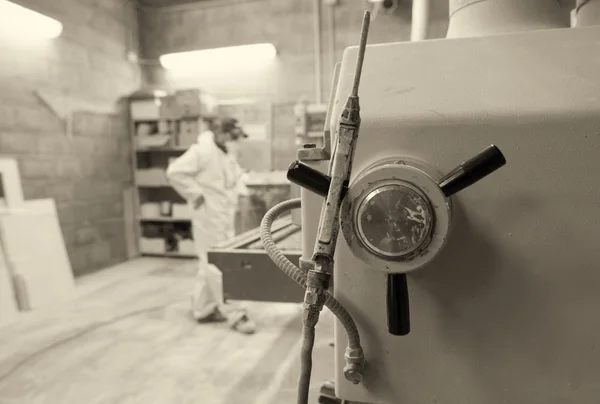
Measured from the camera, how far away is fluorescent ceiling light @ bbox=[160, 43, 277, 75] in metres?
4.16

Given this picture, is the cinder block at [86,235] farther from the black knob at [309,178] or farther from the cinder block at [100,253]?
the black knob at [309,178]

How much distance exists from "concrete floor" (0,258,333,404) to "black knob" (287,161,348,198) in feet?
4.60

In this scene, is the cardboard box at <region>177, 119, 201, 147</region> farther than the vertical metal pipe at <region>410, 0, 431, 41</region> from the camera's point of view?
Yes

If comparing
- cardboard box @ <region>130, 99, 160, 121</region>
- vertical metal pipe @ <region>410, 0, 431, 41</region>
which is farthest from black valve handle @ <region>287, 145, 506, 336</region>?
cardboard box @ <region>130, 99, 160, 121</region>

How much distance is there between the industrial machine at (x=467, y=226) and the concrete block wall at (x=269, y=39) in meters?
3.76

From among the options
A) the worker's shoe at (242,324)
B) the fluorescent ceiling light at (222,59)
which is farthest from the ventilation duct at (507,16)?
the fluorescent ceiling light at (222,59)

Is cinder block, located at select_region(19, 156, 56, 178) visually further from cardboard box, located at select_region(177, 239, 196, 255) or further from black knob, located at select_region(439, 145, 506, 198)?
black knob, located at select_region(439, 145, 506, 198)

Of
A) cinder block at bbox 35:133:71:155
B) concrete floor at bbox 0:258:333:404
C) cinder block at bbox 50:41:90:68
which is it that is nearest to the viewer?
concrete floor at bbox 0:258:333:404

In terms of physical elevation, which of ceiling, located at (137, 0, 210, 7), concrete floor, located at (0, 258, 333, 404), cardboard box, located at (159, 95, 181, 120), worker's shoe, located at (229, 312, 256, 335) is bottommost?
concrete floor, located at (0, 258, 333, 404)

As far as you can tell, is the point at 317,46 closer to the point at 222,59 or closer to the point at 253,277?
the point at 222,59

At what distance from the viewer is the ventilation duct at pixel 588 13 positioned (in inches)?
22.3

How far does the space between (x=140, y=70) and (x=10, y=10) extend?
1.68m

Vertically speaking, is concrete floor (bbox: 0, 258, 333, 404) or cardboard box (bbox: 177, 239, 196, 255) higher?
cardboard box (bbox: 177, 239, 196, 255)

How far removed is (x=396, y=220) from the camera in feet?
1.25
